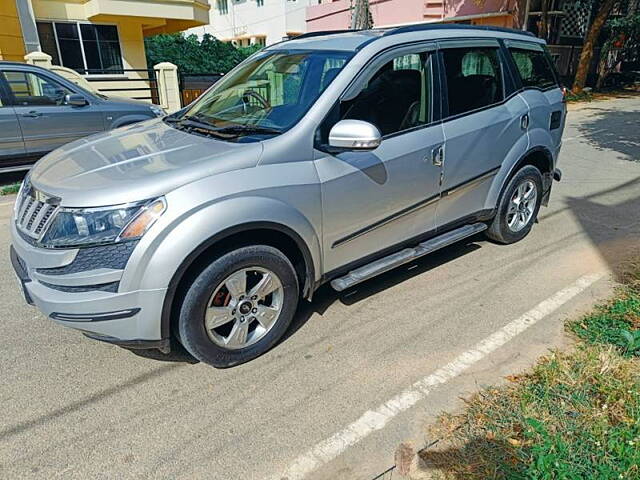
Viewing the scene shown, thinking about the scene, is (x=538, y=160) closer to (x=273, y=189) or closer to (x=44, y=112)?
(x=273, y=189)

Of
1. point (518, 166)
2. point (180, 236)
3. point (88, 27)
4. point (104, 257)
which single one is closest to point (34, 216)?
point (104, 257)

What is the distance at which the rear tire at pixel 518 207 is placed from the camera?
445cm

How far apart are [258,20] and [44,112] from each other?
3027 centimetres

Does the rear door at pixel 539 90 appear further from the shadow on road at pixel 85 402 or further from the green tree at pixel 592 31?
the green tree at pixel 592 31

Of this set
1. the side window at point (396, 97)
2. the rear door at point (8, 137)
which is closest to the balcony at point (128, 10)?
the rear door at point (8, 137)

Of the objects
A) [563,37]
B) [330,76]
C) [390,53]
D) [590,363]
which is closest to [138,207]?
[330,76]

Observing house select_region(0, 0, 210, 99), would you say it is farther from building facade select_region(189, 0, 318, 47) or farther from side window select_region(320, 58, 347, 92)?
building facade select_region(189, 0, 318, 47)

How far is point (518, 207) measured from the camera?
4.67 metres

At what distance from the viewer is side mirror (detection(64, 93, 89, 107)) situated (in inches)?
285

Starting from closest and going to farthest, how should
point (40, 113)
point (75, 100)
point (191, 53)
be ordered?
point (40, 113) → point (75, 100) → point (191, 53)

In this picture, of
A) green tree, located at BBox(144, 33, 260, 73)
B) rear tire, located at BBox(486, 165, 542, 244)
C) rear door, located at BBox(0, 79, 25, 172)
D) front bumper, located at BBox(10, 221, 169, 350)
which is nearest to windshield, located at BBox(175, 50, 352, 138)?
front bumper, located at BBox(10, 221, 169, 350)

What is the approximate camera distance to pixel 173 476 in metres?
2.21

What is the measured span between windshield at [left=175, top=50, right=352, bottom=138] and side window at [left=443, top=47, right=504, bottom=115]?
99cm

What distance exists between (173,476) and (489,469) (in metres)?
1.46
